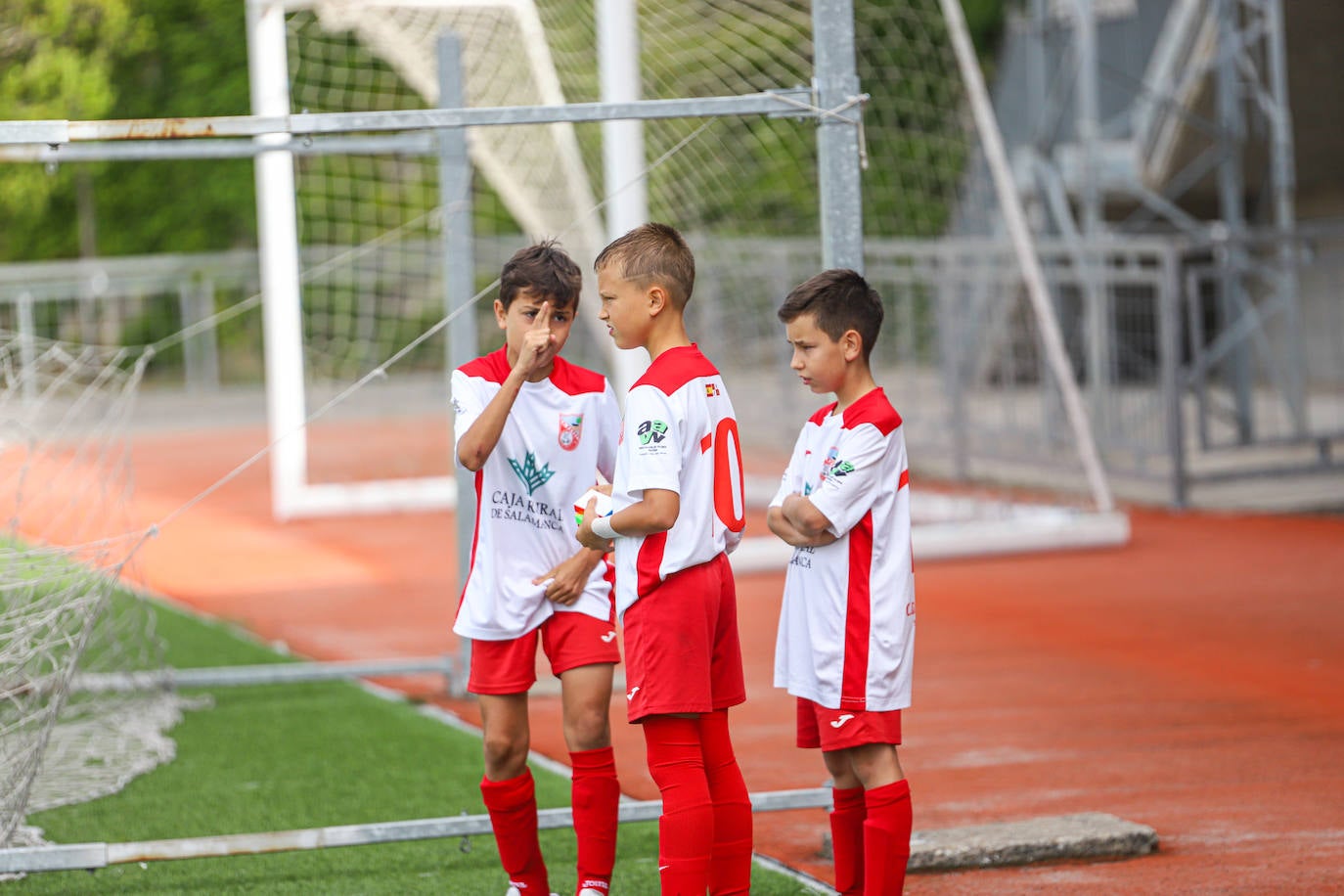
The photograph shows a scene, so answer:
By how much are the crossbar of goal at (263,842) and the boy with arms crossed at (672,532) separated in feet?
1.95

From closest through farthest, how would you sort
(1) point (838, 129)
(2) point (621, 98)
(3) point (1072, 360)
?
(1) point (838, 129) < (2) point (621, 98) < (3) point (1072, 360)

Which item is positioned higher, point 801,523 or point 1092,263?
point 1092,263

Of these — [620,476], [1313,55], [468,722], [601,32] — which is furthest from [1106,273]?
[620,476]

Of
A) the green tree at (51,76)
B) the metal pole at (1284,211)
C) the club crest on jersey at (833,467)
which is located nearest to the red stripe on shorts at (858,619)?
the club crest on jersey at (833,467)

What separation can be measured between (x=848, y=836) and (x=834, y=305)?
44.4 inches

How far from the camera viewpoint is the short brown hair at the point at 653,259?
3217mm

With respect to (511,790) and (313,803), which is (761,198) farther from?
(511,790)

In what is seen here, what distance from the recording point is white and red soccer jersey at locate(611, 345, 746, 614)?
314 centimetres

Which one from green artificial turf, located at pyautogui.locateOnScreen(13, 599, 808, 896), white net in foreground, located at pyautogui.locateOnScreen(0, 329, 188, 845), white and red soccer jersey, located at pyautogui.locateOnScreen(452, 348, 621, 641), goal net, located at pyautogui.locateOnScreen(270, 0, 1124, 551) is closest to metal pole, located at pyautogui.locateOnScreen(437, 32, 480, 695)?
green artificial turf, located at pyautogui.locateOnScreen(13, 599, 808, 896)

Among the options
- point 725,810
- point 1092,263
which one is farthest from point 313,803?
point 1092,263

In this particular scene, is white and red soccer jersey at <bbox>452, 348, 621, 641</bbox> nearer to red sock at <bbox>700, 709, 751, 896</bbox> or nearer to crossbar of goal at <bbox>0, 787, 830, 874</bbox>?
red sock at <bbox>700, 709, 751, 896</bbox>

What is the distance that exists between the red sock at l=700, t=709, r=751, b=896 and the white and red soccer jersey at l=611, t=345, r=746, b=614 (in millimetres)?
321

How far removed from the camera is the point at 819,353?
3.37 metres

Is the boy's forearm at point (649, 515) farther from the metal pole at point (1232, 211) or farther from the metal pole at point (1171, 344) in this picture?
the metal pole at point (1232, 211)
